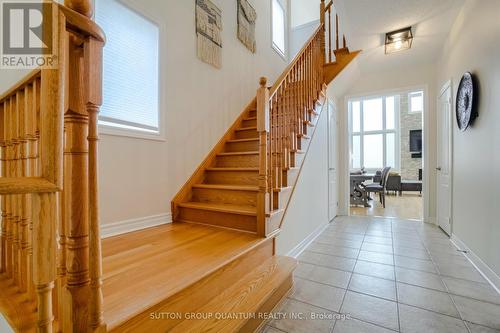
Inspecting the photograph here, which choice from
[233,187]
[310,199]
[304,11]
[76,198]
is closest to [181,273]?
[76,198]

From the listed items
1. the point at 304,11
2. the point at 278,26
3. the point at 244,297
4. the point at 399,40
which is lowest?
the point at 244,297

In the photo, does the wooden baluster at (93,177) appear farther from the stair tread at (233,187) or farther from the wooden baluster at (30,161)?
the stair tread at (233,187)

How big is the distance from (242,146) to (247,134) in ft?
0.89

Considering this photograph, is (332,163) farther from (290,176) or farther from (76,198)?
(76,198)

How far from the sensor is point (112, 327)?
87 cm

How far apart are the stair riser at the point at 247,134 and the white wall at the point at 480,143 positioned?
231 centimetres

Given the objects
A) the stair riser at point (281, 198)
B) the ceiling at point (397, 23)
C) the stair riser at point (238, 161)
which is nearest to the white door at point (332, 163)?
the ceiling at point (397, 23)

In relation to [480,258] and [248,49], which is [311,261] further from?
[248,49]

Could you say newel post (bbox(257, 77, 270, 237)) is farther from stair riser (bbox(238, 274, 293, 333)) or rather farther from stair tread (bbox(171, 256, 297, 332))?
stair riser (bbox(238, 274, 293, 333))

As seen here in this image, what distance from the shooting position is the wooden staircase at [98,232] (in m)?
0.68

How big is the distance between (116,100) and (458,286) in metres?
3.24

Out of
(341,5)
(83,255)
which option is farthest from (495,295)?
(341,5)

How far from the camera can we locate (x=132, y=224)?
206 cm

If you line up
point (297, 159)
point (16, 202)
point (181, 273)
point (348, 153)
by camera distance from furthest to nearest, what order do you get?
point (348, 153) → point (297, 159) → point (181, 273) → point (16, 202)
